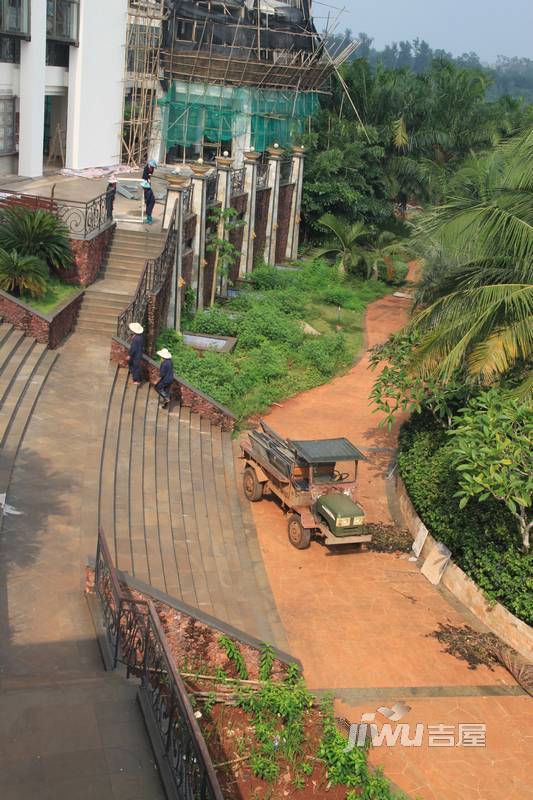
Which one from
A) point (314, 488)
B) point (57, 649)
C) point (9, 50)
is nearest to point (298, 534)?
point (314, 488)

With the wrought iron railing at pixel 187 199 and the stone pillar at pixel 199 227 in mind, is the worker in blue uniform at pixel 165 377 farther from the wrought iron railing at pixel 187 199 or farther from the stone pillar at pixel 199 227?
the stone pillar at pixel 199 227

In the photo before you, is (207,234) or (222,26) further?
(222,26)

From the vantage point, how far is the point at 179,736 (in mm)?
6836

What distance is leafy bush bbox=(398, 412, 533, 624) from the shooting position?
12.2m

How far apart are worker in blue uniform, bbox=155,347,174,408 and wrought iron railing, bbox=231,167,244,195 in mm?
13094

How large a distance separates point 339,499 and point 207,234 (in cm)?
1438

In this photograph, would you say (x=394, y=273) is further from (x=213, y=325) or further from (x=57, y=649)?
(x=57, y=649)

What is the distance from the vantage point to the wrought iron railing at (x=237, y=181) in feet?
95.7

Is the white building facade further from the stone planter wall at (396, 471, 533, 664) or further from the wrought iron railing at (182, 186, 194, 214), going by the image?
the stone planter wall at (396, 471, 533, 664)

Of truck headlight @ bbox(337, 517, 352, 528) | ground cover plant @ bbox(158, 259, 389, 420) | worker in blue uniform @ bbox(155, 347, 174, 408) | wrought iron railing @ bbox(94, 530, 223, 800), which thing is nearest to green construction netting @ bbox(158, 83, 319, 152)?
ground cover plant @ bbox(158, 259, 389, 420)

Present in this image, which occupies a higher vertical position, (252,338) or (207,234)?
(207,234)

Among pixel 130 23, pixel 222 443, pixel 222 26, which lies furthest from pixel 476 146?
pixel 222 443

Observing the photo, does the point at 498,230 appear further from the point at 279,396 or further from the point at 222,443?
the point at 279,396

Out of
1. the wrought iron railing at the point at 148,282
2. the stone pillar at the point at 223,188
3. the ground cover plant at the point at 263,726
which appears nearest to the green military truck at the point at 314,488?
the ground cover plant at the point at 263,726
